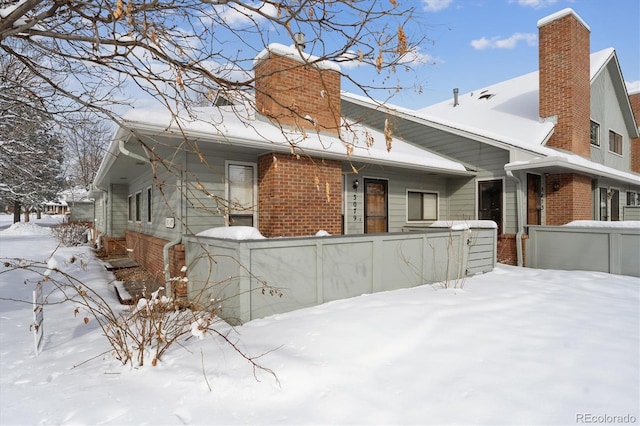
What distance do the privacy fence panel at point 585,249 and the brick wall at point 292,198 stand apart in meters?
5.68

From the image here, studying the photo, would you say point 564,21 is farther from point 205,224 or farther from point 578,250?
point 205,224

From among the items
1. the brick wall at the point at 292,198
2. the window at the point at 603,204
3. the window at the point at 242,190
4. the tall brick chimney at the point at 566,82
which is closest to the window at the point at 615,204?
the window at the point at 603,204

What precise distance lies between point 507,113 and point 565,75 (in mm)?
2536

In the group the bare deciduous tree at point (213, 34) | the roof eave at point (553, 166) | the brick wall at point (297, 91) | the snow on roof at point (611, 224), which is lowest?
the snow on roof at point (611, 224)

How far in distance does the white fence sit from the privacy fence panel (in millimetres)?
3211

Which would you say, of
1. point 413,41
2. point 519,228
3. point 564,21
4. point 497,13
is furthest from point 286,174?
point 564,21

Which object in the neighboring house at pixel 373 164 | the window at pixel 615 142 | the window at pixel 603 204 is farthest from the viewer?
the window at pixel 615 142

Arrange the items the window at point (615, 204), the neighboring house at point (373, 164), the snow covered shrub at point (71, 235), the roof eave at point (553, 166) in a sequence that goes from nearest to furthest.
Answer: the neighboring house at point (373, 164) < the roof eave at point (553, 166) < the window at point (615, 204) < the snow covered shrub at point (71, 235)

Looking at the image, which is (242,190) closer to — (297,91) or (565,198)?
(297,91)

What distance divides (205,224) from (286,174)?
1.87 metres

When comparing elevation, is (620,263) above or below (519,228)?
below

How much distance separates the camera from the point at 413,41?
3209mm

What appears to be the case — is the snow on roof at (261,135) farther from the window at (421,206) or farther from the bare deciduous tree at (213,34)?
the window at (421,206)

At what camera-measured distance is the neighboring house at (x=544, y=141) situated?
950 cm
